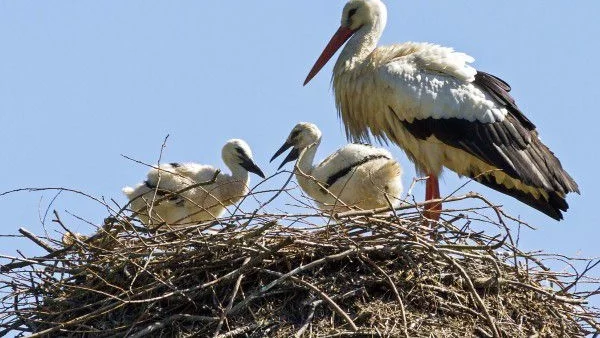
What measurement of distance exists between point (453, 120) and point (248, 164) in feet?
4.05

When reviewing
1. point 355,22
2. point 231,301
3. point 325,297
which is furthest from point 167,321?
point 355,22

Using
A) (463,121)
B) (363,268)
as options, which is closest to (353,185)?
(463,121)

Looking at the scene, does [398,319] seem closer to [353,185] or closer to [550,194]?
[353,185]

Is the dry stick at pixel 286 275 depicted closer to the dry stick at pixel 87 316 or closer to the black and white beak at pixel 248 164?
the dry stick at pixel 87 316

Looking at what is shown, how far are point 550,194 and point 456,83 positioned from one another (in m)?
0.85

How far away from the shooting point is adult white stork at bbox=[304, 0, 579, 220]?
8.44 metres

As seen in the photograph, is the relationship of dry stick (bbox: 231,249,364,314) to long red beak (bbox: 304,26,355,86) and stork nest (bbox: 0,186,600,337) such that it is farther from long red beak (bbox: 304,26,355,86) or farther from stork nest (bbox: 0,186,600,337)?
long red beak (bbox: 304,26,355,86)

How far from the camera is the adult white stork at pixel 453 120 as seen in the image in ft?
27.7

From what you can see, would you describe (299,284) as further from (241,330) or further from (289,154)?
(289,154)

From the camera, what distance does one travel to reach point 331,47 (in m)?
9.31

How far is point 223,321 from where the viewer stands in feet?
19.8

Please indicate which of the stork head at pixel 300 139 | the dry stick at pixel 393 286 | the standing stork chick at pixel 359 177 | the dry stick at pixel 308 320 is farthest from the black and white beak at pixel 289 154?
the dry stick at pixel 308 320

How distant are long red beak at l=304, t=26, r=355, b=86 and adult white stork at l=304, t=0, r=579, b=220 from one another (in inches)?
15.8

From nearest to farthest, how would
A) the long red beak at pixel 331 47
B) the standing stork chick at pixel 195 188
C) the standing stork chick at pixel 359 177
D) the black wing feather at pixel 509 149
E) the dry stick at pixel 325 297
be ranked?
1. the dry stick at pixel 325 297
2. the standing stork chick at pixel 359 177
3. the standing stork chick at pixel 195 188
4. the black wing feather at pixel 509 149
5. the long red beak at pixel 331 47
